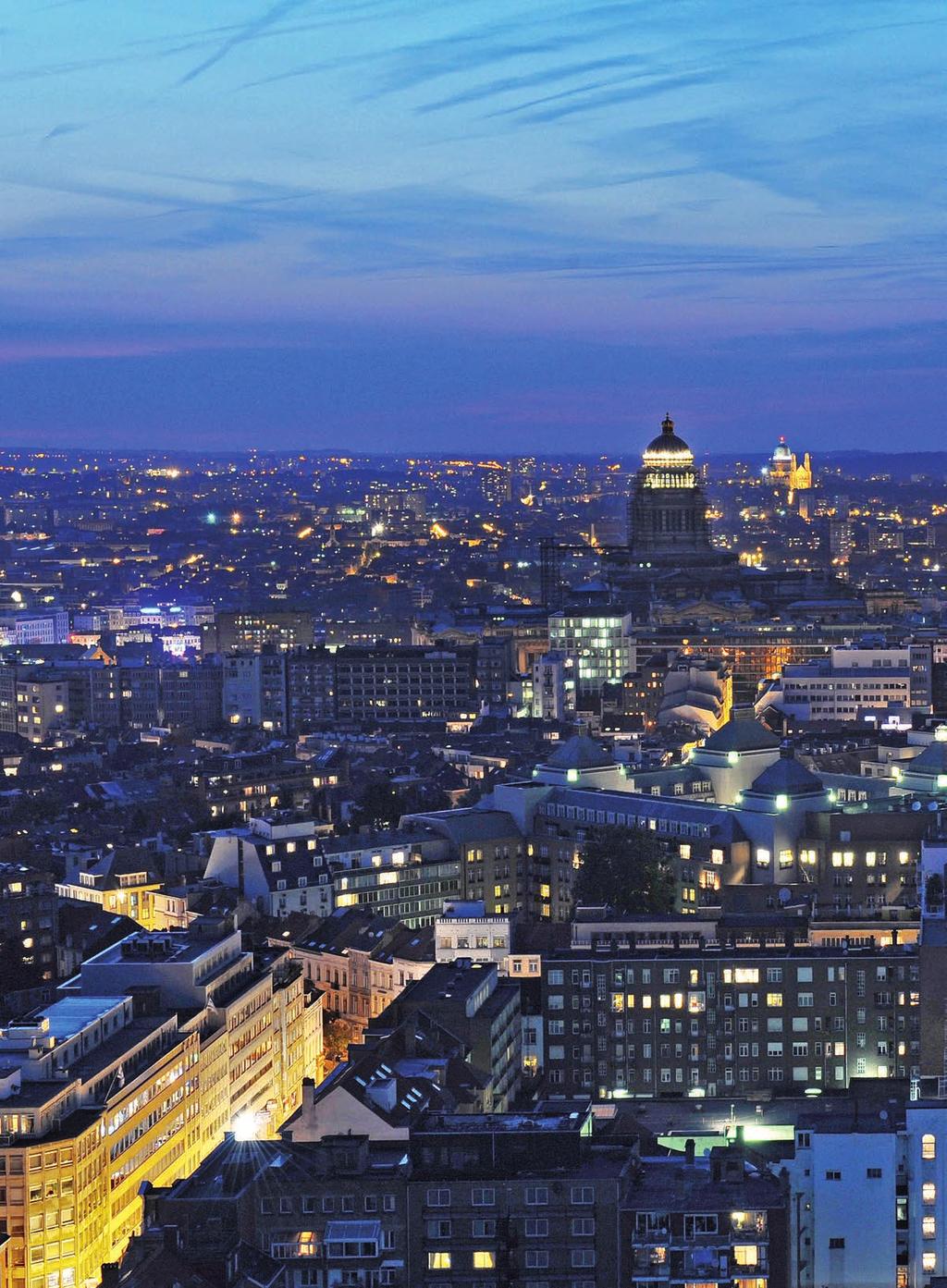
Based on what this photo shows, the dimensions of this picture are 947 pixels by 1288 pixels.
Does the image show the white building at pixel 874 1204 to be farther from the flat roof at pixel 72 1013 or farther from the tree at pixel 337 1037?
the tree at pixel 337 1037

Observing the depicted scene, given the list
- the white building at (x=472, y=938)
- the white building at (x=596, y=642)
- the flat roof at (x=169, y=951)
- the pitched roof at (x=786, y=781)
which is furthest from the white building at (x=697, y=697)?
the flat roof at (x=169, y=951)

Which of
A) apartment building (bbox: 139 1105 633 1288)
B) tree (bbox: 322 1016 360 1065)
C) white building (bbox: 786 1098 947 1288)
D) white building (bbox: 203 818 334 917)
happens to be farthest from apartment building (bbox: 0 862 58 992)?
apartment building (bbox: 139 1105 633 1288)

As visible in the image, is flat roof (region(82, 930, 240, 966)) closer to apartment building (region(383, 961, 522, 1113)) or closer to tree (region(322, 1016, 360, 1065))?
tree (region(322, 1016, 360, 1065))

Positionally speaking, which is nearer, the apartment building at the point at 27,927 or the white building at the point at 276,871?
the apartment building at the point at 27,927

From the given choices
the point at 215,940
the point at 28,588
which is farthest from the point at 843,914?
the point at 28,588

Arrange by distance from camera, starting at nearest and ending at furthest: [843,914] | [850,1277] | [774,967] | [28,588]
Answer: [850,1277] → [774,967] → [843,914] → [28,588]

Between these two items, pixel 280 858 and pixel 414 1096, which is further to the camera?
pixel 280 858

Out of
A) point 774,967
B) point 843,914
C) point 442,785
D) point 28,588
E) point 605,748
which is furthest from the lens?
point 28,588

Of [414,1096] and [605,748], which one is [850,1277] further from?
[605,748]
